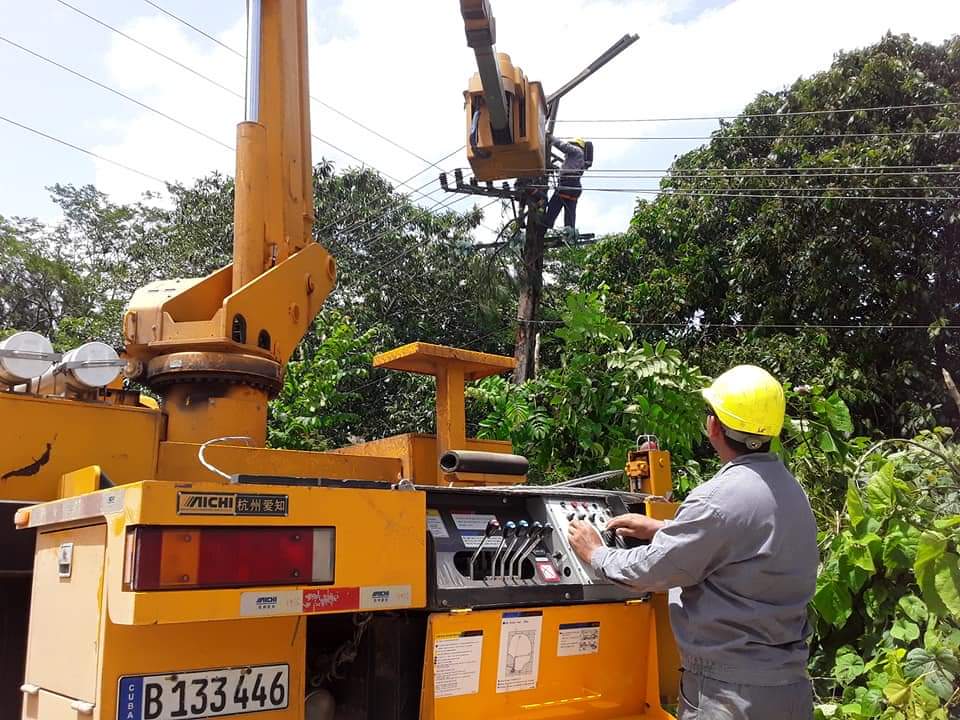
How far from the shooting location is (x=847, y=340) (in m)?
16.8

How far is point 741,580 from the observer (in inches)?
104

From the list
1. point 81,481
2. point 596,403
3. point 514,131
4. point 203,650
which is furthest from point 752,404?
point 596,403

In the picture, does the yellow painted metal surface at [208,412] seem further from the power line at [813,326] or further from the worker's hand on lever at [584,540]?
the power line at [813,326]

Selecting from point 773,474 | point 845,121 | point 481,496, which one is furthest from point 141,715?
point 845,121

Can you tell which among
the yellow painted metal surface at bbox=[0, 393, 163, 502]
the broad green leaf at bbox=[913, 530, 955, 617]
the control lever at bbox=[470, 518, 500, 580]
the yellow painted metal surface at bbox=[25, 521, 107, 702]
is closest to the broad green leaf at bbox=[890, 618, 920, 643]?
the broad green leaf at bbox=[913, 530, 955, 617]

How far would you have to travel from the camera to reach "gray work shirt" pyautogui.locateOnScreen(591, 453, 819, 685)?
103 inches

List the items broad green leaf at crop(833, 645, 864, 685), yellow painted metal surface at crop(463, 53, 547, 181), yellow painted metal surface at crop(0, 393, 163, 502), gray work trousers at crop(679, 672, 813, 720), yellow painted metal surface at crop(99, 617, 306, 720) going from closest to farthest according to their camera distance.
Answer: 1. yellow painted metal surface at crop(99, 617, 306, 720)
2. gray work trousers at crop(679, 672, 813, 720)
3. yellow painted metal surface at crop(0, 393, 163, 502)
4. broad green leaf at crop(833, 645, 864, 685)
5. yellow painted metal surface at crop(463, 53, 547, 181)

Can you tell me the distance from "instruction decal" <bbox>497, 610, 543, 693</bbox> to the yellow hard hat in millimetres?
896

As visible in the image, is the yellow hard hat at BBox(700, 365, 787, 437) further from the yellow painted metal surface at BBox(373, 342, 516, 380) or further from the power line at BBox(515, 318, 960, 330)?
the power line at BBox(515, 318, 960, 330)

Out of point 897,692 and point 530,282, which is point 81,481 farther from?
point 530,282

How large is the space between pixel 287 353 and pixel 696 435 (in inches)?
207

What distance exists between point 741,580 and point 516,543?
0.77 m

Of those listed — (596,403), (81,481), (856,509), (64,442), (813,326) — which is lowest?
(856,509)

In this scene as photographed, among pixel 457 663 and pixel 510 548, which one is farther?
pixel 510 548
